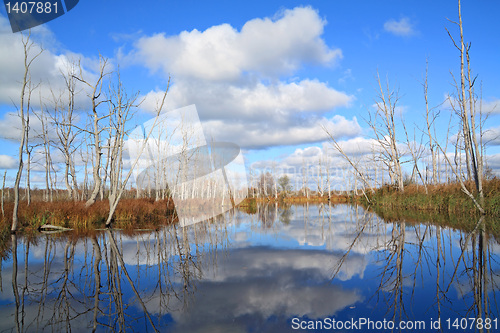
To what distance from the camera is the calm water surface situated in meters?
3.47

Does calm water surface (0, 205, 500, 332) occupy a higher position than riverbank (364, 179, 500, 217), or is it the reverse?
riverbank (364, 179, 500, 217)

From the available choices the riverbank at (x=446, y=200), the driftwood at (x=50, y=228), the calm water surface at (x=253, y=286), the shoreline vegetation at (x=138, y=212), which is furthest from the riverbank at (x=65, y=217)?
the riverbank at (x=446, y=200)

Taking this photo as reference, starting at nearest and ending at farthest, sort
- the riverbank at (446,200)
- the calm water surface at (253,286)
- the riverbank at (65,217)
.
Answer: the calm water surface at (253,286) < the riverbank at (65,217) < the riverbank at (446,200)

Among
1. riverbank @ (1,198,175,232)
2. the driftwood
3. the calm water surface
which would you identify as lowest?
the calm water surface

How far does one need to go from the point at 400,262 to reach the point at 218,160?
35.4 metres

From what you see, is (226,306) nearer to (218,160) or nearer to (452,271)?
(452,271)

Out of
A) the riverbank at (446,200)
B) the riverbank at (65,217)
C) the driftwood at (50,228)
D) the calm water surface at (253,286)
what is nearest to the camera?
the calm water surface at (253,286)

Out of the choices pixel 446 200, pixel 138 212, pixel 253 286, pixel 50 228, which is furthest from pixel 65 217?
pixel 446 200

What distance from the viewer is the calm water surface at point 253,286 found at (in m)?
3.47

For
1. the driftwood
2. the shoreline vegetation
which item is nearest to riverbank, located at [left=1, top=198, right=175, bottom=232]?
the shoreline vegetation

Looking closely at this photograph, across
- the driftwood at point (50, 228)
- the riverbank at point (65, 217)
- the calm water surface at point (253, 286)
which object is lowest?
the calm water surface at point (253, 286)

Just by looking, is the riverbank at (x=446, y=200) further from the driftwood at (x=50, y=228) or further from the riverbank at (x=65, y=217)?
the driftwood at (x=50, y=228)

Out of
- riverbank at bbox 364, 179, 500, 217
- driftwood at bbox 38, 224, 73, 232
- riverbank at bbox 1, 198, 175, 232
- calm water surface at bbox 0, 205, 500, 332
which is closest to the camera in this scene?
calm water surface at bbox 0, 205, 500, 332

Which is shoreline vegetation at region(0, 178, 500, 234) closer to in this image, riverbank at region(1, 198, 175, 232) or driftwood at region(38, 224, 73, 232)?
riverbank at region(1, 198, 175, 232)
